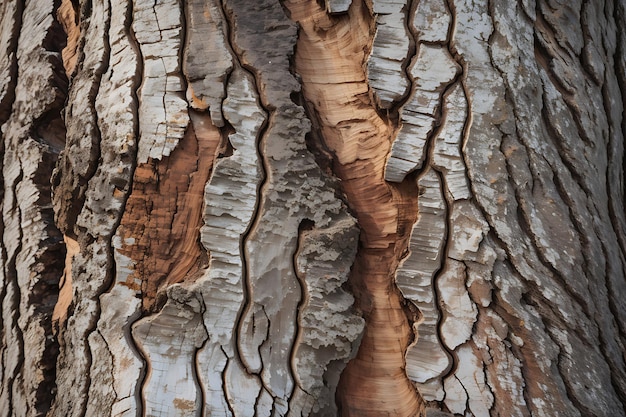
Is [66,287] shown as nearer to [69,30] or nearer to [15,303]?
[15,303]

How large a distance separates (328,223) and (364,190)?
13 centimetres

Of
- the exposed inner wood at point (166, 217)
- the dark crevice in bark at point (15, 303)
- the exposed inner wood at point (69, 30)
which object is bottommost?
the dark crevice in bark at point (15, 303)

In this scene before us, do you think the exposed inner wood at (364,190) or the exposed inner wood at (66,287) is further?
the exposed inner wood at (66,287)

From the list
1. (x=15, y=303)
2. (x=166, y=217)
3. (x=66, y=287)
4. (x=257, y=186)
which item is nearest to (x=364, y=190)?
(x=257, y=186)

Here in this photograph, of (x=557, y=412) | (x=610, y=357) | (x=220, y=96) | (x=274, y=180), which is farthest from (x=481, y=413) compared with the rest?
(x=220, y=96)

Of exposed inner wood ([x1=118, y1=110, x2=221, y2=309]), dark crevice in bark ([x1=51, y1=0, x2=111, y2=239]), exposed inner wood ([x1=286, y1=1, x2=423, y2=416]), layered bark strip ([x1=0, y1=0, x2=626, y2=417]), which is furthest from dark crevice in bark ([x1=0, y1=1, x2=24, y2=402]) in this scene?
exposed inner wood ([x1=286, y1=1, x2=423, y2=416])

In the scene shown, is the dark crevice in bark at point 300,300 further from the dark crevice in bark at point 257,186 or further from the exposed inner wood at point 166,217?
the exposed inner wood at point 166,217

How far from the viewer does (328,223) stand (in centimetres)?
113

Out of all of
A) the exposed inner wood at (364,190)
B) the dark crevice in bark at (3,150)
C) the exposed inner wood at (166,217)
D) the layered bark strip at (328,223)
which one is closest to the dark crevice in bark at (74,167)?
the layered bark strip at (328,223)

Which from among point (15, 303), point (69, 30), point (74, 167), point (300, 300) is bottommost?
point (15, 303)

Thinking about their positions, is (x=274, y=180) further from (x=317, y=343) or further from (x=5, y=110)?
(x=5, y=110)

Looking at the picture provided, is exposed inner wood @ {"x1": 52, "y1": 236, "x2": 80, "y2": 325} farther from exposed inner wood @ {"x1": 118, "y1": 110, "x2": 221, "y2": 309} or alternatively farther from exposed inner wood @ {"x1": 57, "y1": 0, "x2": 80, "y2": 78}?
exposed inner wood @ {"x1": 57, "y1": 0, "x2": 80, "y2": 78}

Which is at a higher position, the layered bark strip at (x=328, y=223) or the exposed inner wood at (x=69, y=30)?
the exposed inner wood at (x=69, y=30)

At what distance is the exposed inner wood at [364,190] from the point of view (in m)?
1.15
